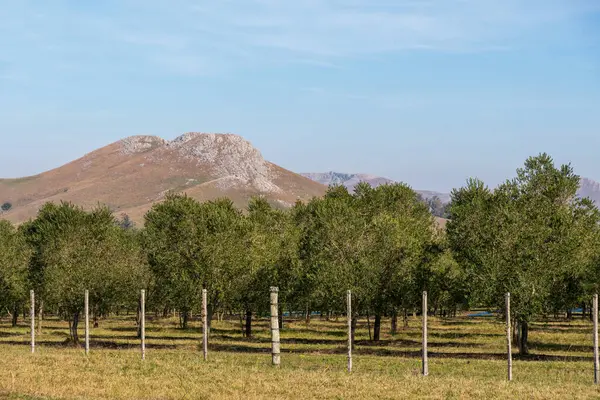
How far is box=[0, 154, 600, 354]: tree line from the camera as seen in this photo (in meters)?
61.8

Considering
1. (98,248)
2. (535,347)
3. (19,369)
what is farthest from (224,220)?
(19,369)

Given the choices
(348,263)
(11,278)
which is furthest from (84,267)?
(348,263)

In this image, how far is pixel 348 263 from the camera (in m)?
71.2

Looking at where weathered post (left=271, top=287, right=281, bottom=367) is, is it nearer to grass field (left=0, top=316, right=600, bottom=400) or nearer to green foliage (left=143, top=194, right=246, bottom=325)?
grass field (left=0, top=316, right=600, bottom=400)

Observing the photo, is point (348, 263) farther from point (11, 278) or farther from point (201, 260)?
point (11, 278)

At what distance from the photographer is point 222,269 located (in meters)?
76.3

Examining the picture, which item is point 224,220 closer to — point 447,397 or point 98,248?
point 98,248

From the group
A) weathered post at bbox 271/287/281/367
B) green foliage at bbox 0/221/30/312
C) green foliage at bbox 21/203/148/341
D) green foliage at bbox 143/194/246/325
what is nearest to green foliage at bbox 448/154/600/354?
green foliage at bbox 143/194/246/325

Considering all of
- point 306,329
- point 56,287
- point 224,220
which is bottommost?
point 306,329

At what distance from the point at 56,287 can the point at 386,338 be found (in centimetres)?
3384

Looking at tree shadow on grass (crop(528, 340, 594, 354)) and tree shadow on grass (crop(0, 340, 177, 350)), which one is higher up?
tree shadow on grass (crop(0, 340, 177, 350))

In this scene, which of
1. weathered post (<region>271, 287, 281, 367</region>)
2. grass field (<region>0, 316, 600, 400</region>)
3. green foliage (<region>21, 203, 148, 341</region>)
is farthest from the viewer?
green foliage (<region>21, 203, 148, 341</region>)

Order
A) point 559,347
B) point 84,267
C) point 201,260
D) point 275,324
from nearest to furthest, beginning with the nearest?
point 275,324, point 559,347, point 84,267, point 201,260

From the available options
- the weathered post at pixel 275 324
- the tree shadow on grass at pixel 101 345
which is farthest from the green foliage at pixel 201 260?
the weathered post at pixel 275 324
